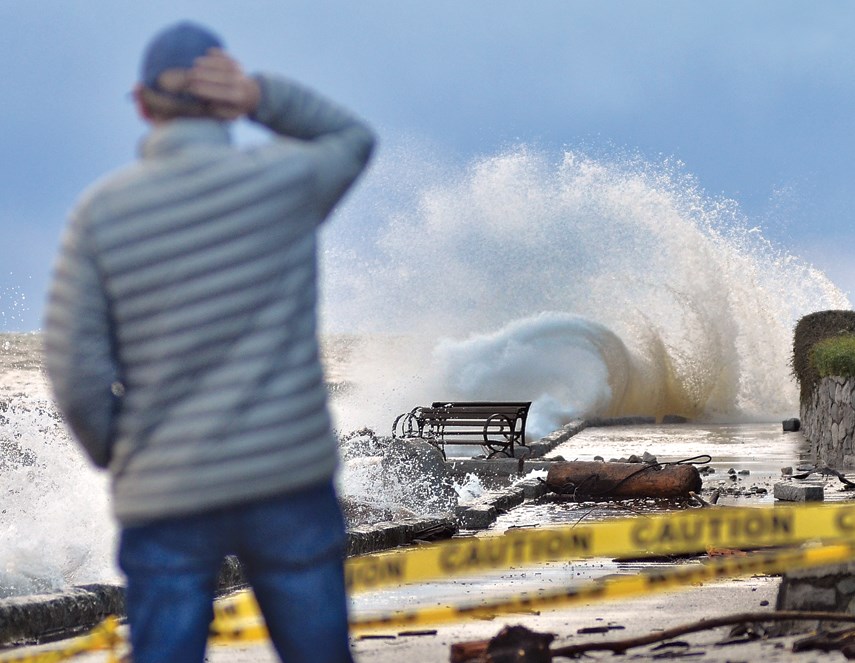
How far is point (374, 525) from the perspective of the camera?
886cm

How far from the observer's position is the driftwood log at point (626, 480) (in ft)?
36.9

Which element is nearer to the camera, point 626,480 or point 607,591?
point 607,591

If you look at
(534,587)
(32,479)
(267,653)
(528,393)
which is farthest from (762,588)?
(528,393)

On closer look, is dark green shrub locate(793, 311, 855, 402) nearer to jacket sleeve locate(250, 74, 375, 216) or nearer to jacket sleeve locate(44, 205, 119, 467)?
jacket sleeve locate(250, 74, 375, 216)

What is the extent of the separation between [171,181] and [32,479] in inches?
319

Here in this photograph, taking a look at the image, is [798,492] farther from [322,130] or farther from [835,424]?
[322,130]

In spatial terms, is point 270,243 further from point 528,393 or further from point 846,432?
point 528,393

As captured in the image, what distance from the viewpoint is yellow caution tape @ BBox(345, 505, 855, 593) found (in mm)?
4547

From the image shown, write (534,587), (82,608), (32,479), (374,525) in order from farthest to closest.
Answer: (32,479) → (374,525) → (534,587) → (82,608)

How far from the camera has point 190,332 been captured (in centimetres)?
235

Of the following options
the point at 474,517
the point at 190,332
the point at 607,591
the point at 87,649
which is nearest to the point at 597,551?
the point at 607,591

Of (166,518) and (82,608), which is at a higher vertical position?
(166,518)

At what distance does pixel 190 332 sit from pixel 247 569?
1.60ft

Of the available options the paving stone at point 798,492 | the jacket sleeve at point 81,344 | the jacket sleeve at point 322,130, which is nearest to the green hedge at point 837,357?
the paving stone at point 798,492
